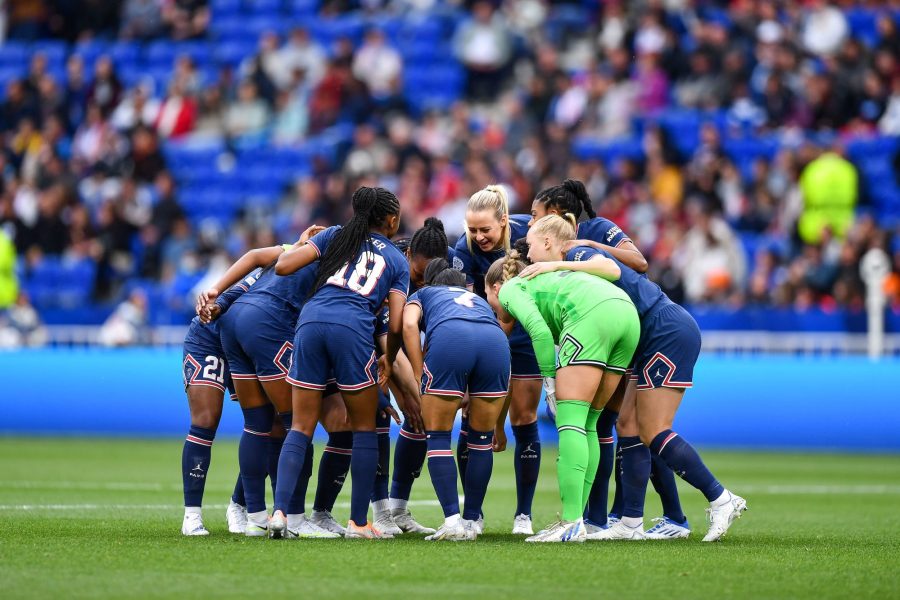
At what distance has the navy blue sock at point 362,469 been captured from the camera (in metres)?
8.46

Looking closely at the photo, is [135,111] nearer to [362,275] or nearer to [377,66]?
[377,66]

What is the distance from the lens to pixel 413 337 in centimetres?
842

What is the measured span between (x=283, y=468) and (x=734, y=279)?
10767 millimetres

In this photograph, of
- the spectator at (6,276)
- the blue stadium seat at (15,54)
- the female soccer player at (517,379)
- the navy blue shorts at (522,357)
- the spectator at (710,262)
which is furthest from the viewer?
the blue stadium seat at (15,54)

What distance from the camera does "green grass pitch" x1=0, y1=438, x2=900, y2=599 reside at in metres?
6.36

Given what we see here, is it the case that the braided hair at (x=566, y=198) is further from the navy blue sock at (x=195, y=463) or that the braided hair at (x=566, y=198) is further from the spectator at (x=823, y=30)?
the spectator at (x=823, y=30)

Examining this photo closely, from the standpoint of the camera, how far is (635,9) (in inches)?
904

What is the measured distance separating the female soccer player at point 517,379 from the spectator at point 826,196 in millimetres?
10048

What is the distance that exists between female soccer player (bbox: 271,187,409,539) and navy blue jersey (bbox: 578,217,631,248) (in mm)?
1289

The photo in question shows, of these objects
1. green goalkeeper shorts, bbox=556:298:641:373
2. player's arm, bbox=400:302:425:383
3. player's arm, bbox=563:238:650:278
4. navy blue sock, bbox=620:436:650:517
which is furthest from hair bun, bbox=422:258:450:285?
navy blue sock, bbox=620:436:650:517

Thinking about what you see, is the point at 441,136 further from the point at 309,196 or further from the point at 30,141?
the point at 30,141

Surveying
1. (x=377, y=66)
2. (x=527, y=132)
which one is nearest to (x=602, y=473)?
(x=527, y=132)

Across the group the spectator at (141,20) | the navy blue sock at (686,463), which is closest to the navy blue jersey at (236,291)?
the navy blue sock at (686,463)

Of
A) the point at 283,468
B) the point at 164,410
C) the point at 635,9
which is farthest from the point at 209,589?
the point at 635,9
